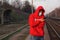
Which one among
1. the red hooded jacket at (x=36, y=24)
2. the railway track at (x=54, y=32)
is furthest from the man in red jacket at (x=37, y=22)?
the railway track at (x=54, y=32)

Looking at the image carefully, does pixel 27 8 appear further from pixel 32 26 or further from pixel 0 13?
pixel 32 26

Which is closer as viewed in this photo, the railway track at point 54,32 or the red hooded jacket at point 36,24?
the red hooded jacket at point 36,24

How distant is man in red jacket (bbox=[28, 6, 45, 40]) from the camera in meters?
6.38

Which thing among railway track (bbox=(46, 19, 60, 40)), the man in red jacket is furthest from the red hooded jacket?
railway track (bbox=(46, 19, 60, 40))

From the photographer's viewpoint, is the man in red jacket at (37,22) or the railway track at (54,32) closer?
the man in red jacket at (37,22)

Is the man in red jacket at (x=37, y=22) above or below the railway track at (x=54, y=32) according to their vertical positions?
above

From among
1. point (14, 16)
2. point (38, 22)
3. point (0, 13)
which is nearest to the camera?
point (38, 22)

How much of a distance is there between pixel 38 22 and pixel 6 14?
161ft

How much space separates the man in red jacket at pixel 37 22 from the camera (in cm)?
638

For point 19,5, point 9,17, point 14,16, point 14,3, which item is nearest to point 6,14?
point 9,17

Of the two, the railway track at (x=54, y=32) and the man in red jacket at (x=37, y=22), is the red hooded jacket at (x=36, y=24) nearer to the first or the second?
the man in red jacket at (x=37, y=22)

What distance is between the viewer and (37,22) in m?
6.42

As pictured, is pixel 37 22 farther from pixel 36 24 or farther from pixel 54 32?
pixel 54 32

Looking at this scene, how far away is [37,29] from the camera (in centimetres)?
651
